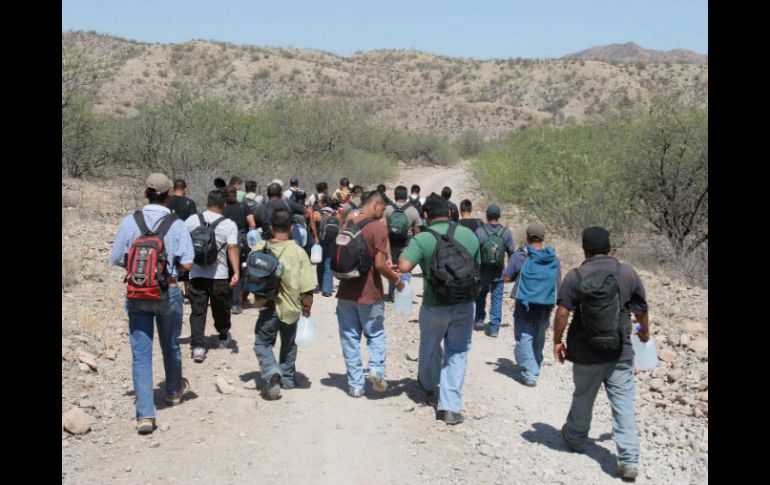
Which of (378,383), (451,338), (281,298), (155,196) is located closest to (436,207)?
(451,338)

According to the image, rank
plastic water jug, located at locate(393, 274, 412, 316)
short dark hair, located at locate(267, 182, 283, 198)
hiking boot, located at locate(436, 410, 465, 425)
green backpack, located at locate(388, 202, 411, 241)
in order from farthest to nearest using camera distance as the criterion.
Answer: green backpack, located at locate(388, 202, 411, 241) → short dark hair, located at locate(267, 182, 283, 198) → plastic water jug, located at locate(393, 274, 412, 316) → hiking boot, located at locate(436, 410, 465, 425)

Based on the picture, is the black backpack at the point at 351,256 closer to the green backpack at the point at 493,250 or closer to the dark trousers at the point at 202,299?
the dark trousers at the point at 202,299

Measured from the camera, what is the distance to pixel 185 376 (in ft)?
22.4

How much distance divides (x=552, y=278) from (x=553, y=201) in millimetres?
9703

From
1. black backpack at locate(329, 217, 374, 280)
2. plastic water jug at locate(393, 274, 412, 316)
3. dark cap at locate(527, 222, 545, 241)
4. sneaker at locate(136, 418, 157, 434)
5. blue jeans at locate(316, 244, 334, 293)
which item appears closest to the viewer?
sneaker at locate(136, 418, 157, 434)

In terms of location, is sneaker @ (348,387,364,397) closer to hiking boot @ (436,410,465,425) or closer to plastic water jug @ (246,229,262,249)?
hiking boot @ (436,410,465,425)

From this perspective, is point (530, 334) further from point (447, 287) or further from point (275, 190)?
point (275, 190)

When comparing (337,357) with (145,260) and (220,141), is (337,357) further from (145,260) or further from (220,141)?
(220,141)

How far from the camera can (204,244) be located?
6699 mm

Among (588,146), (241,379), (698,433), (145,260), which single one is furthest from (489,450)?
(588,146)

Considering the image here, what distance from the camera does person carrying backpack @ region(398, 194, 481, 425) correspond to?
18.3ft

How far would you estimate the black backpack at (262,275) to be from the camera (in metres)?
5.82

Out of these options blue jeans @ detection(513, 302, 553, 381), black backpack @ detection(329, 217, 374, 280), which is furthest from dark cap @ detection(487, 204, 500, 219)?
black backpack @ detection(329, 217, 374, 280)

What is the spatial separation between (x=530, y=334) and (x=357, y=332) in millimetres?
1992
